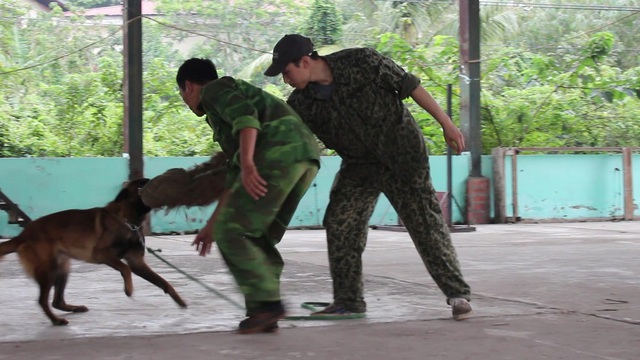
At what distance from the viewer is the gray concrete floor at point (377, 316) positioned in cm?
407

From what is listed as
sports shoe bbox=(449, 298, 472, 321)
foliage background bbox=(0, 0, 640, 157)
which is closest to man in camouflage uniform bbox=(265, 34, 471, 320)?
sports shoe bbox=(449, 298, 472, 321)

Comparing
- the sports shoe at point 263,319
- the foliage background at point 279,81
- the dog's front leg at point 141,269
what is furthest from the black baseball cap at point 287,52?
the foliage background at point 279,81

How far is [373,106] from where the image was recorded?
4.83 metres

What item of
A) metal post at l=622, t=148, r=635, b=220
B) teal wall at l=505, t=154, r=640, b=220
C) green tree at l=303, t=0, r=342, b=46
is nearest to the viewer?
teal wall at l=505, t=154, r=640, b=220

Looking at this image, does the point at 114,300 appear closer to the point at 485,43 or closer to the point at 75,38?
the point at 75,38

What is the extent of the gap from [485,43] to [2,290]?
19.3 m

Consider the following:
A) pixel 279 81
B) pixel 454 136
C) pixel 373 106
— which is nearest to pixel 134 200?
pixel 373 106

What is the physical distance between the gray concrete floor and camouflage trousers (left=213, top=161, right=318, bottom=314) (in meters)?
0.24

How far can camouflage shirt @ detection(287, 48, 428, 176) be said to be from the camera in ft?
15.8

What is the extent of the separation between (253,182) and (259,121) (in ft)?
1.17

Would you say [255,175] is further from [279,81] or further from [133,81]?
[279,81]

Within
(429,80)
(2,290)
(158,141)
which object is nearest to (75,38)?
(158,141)

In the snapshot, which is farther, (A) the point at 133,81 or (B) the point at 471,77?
(B) the point at 471,77

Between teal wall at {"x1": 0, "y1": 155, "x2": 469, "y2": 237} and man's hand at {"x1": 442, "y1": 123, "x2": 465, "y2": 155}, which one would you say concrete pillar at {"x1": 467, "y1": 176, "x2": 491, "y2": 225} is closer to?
teal wall at {"x1": 0, "y1": 155, "x2": 469, "y2": 237}
